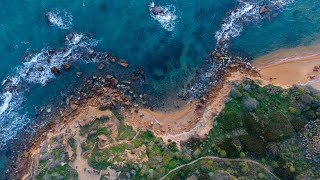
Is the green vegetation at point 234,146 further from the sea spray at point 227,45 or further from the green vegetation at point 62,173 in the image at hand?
the sea spray at point 227,45

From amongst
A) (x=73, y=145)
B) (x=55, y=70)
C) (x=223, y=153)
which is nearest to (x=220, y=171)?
(x=223, y=153)

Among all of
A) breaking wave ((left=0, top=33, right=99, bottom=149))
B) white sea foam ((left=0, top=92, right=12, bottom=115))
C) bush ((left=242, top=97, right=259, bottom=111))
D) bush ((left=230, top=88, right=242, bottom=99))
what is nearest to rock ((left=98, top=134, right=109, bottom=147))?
breaking wave ((left=0, top=33, right=99, bottom=149))

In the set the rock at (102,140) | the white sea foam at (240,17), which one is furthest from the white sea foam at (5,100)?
the white sea foam at (240,17)

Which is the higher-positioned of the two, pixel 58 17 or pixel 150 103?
pixel 58 17

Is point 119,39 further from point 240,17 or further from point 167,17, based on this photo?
point 240,17

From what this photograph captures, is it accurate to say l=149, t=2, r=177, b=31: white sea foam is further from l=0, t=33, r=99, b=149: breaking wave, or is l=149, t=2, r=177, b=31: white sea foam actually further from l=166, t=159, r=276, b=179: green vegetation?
l=166, t=159, r=276, b=179: green vegetation

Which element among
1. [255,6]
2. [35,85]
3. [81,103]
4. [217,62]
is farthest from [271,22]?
[35,85]

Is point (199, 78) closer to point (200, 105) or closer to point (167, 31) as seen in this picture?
point (200, 105)
